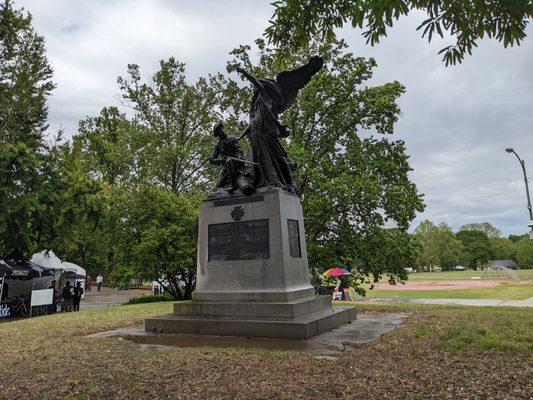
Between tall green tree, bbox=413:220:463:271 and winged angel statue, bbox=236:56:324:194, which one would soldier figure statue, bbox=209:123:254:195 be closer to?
winged angel statue, bbox=236:56:324:194

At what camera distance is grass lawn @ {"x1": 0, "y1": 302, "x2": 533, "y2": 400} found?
471cm

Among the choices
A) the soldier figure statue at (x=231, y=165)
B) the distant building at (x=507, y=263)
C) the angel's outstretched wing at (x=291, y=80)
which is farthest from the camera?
the distant building at (x=507, y=263)

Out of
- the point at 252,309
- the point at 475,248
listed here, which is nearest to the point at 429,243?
the point at 475,248

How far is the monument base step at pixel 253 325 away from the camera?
7758 mm

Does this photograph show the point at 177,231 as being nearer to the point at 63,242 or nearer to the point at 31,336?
the point at 63,242

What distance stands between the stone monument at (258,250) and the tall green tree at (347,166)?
753cm

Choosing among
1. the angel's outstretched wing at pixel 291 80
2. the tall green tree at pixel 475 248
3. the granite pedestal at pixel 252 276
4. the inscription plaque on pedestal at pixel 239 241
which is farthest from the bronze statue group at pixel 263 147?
the tall green tree at pixel 475 248

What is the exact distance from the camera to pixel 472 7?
4.06m

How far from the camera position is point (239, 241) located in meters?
9.56

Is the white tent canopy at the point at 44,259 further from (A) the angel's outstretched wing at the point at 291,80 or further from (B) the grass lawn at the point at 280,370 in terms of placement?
(A) the angel's outstretched wing at the point at 291,80

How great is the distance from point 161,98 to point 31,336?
21.5 m

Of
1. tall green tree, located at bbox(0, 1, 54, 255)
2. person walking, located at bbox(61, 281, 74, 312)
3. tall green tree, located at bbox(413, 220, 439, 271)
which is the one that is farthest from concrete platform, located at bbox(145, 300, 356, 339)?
tall green tree, located at bbox(413, 220, 439, 271)

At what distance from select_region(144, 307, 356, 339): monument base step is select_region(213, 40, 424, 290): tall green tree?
9.21 m

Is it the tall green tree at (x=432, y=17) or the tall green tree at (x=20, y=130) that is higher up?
the tall green tree at (x=20, y=130)
